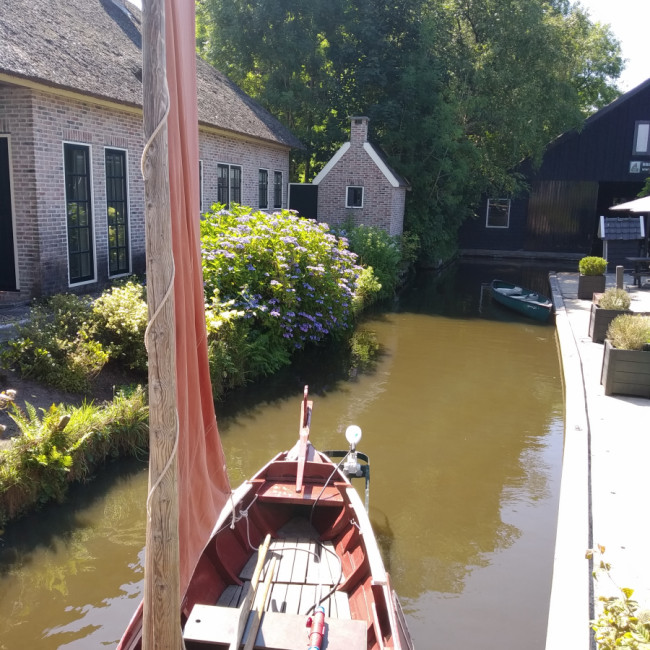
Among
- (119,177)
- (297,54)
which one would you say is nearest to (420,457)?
(119,177)

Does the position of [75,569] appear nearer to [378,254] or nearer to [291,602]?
[291,602]

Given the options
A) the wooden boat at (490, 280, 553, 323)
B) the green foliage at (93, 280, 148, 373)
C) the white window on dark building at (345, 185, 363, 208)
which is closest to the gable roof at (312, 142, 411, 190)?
the white window on dark building at (345, 185, 363, 208)

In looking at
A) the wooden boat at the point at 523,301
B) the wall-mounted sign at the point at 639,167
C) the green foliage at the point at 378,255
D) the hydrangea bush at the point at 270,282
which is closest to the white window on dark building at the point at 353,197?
the green foliage at the point at 378,255

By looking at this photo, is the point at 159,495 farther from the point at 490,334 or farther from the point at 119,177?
the point at 490,334

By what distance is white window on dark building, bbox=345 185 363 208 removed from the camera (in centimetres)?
2409

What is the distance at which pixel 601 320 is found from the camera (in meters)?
12.5

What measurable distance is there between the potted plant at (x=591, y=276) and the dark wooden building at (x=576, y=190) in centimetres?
1414

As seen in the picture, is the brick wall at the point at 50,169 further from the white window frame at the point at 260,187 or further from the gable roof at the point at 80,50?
the white window frame at the point at 260,187

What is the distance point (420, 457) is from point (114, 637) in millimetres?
4374

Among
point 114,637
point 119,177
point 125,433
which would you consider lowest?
point 114,637

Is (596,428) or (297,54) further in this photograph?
(297,54)

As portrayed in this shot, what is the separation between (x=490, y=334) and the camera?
50.8 ft

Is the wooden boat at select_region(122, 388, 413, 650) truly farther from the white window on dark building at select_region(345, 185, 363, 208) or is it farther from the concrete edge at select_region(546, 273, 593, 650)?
the white window on dark building at select_region(345, 185, 363, 208)

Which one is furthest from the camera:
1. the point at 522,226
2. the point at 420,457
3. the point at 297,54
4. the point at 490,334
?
the point at 522,226
